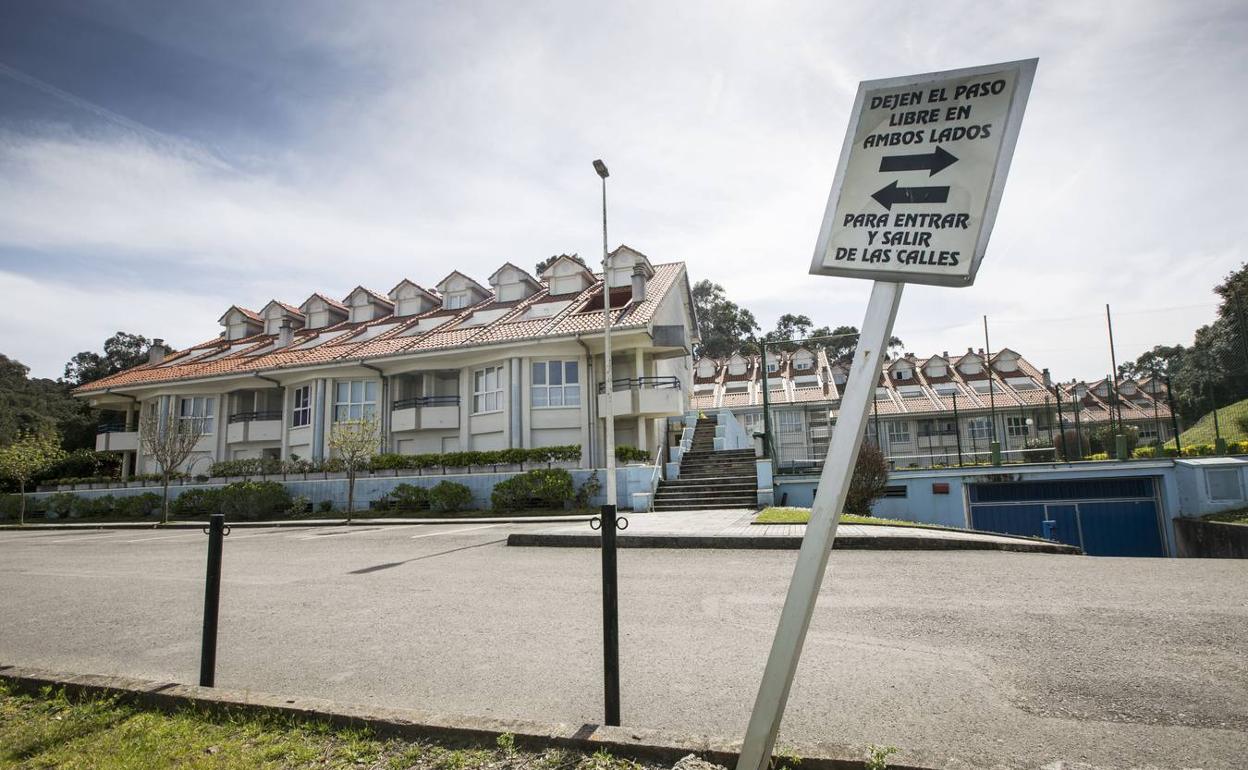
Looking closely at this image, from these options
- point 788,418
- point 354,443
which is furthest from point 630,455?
point 788,418

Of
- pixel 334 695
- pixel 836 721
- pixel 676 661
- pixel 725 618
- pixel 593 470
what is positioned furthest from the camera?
pixel 593 470

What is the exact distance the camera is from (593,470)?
21.0 metres

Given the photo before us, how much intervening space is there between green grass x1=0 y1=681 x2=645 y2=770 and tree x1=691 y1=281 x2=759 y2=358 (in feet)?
195

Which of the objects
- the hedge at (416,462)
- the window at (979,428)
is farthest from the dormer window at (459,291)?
the window at (979,428)

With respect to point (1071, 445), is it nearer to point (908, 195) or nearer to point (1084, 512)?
point (1084, 512)

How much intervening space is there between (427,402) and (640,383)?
31.5ft

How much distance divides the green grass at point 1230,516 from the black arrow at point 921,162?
18.7 m

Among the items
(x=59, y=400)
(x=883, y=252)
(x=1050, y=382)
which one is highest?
(x=59, y=400)

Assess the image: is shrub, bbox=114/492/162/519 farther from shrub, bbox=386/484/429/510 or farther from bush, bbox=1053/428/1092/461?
bush, bbox=1053/428/1092/461

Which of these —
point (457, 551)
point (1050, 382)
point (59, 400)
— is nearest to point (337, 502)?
point (457, 551)

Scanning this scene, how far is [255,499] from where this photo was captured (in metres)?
23.5

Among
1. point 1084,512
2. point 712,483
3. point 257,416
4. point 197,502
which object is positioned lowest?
point 1084,512

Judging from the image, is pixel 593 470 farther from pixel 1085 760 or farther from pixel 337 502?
pixel 1085 760

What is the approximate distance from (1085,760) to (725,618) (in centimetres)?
326
